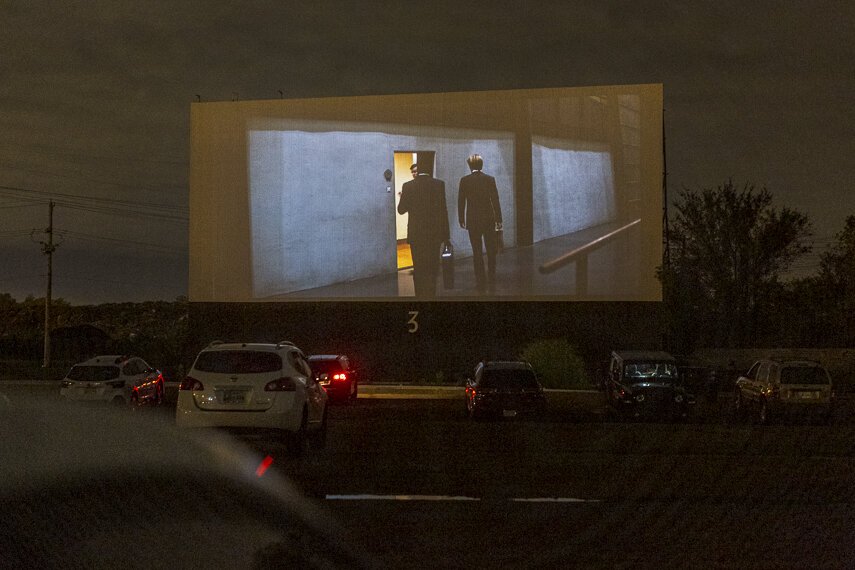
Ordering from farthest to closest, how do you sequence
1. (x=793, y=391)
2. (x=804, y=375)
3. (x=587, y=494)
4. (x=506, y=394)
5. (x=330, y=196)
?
(x=330, y=196) → (x=804, y=375) → (x=506, y=394) → (x=793, y=391) → (x=587, y=494)

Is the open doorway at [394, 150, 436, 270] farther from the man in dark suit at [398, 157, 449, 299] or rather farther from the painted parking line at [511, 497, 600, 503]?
the painted parking line at [511, 497, 600, 503]

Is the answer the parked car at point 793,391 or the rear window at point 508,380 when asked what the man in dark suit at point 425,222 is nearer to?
the rear window at point 508,380

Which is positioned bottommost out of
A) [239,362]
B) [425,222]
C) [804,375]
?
[804,375]

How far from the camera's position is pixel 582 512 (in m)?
10.3

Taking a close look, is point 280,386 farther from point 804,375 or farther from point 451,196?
point 451,196

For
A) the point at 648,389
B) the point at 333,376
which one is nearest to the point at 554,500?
the point at 648,389

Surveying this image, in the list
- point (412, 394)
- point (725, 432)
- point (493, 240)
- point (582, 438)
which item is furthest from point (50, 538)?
point (493, 240)

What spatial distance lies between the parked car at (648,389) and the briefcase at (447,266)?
1668cm

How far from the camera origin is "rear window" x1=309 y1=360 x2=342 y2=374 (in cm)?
2891

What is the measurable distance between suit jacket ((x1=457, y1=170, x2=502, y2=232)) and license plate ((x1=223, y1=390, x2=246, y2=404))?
1035 inches

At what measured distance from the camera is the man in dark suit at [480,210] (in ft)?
132

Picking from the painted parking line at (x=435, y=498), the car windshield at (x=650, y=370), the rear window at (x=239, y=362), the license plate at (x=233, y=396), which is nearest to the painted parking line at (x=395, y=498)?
the painted parking line at (x=435, y=498)

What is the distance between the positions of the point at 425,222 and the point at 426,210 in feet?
1.66

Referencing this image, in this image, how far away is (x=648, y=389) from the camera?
2403 centimetres
